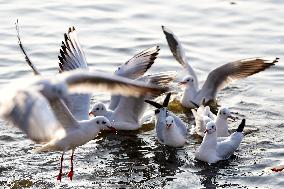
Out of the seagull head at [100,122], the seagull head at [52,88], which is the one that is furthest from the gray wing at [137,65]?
the seagull head at [52,88]

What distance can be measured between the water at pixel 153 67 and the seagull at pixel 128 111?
175 millimetres

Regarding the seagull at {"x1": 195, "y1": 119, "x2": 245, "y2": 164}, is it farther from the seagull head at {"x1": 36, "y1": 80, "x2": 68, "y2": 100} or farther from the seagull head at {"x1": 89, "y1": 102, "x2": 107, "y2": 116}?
the seagull head at {"x1": 36, "y1": 80, "x2": 68, "y2": 100}

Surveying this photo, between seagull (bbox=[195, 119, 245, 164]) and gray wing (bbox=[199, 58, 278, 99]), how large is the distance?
182 cm

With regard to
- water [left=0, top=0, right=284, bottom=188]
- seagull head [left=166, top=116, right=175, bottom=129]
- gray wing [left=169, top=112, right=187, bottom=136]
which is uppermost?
seagull head [left=166, top=116, right=175, bottom=129]

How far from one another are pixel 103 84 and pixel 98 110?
9.76ft

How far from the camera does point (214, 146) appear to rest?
12109mm

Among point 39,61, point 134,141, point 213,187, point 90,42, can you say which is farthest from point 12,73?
point 213,187

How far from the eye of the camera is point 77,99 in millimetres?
12773

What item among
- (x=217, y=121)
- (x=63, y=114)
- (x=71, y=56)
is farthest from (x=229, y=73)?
(x=63, y=114)

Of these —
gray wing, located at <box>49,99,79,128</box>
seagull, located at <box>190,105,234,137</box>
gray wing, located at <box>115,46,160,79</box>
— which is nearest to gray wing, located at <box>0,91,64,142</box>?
gray wing, located at <box>49,99,79,128</box>

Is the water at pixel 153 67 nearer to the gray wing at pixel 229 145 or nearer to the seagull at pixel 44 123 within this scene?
the gray wing at pixel 229 145

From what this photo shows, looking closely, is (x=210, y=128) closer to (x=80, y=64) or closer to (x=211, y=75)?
(x=211, y=75)

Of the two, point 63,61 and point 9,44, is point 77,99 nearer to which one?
point 63,61

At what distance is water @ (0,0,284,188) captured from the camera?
11531 mm
